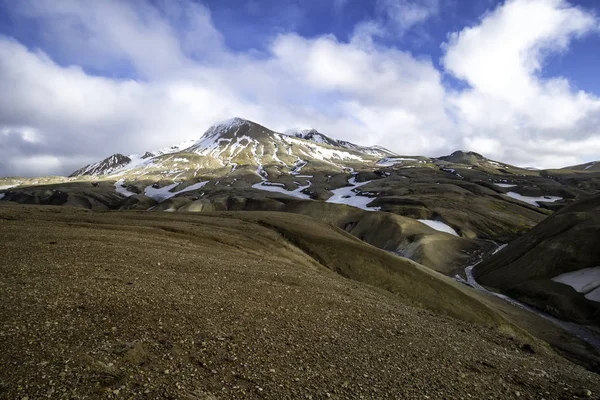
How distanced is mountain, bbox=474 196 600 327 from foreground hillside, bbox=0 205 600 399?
41.1 metres

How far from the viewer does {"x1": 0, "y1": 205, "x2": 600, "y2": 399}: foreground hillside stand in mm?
11055

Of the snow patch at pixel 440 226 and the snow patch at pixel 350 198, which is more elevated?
the snow patch at pixel 350 198

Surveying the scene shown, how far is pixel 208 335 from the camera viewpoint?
A: 47.3 ft

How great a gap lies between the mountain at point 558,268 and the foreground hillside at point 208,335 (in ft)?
135

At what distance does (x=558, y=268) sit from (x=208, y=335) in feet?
240

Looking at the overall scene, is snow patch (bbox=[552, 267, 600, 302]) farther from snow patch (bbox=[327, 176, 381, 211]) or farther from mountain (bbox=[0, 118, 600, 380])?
snow patch (bbox=[327, 176, 381, 211])

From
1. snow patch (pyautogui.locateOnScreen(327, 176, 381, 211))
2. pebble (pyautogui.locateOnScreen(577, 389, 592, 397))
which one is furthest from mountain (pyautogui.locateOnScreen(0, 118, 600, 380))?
snow patch (pyautogui.locateOnScreen(327, 176, 381, 211))

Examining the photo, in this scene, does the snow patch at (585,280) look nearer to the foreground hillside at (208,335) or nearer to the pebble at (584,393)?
the foreground hillside at (208,335)

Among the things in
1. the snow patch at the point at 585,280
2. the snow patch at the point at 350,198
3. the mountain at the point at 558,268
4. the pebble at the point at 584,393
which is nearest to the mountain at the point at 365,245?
the mountain at the point at 558,268

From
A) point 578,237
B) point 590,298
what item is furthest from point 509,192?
point 590,298

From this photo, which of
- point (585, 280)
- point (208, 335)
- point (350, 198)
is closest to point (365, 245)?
point (208, 335)

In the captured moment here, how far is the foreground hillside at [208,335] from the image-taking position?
1105 centimetres

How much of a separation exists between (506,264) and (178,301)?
7637cm

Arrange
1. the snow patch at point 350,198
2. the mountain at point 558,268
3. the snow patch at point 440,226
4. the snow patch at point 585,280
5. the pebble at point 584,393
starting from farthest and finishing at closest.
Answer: the snow patch at point 350,198, the snow patch at point 440,226, the snow patch at point 585,280, the mountain at point 558,268, the pebble at point 584,393
